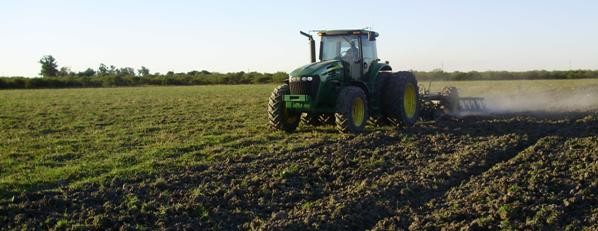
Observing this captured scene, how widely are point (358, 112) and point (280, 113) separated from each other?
1741 millimetres

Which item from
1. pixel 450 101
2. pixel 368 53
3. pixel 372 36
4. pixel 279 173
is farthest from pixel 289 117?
pixel 279 173

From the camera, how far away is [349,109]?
46.7 feet

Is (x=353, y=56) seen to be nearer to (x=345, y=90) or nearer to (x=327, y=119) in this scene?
(x=345, y=90)

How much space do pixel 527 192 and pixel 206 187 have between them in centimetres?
412

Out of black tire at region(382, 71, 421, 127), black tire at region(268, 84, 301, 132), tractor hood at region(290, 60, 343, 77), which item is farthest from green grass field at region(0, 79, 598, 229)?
tractor hood at region(290, 60, 343, 77)

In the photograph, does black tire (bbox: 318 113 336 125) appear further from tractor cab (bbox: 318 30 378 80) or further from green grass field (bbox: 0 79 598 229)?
tractor cab (bbox: 318 30 378 80)

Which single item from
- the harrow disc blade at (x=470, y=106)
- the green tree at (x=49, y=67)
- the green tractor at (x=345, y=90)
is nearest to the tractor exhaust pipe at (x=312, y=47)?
the green tractor at (x=345, y=90)

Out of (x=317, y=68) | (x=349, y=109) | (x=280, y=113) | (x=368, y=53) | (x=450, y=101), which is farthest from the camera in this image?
(x=450, y=101)

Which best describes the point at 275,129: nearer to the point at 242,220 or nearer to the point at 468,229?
the point at 242,220

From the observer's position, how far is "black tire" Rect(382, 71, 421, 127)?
15.6m

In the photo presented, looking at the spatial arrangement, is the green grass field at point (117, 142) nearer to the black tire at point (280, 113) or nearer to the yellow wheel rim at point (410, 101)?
the black tire at point (280, 113)

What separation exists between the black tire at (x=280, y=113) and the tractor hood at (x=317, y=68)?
0.50 meters

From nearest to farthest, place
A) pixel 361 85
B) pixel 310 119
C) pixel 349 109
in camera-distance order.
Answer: pixel 349 109 → pixel 361 85 → pixel 310 119

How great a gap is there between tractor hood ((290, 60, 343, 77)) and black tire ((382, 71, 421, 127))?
142 cm
